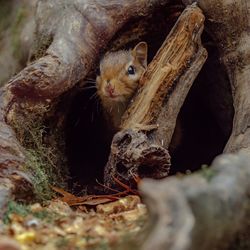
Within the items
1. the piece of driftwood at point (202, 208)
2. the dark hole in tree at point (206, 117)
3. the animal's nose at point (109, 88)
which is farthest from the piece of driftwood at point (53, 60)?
the piece of driftwood at point (202, 208)

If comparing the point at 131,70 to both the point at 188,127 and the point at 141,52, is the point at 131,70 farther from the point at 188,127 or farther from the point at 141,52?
the point at 188,127

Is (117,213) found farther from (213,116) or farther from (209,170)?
(213,116)

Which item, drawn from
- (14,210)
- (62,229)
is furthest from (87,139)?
(62,229)

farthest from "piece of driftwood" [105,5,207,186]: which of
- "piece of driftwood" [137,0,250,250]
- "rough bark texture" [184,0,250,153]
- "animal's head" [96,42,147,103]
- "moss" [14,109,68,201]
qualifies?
"piece of driftwood" [137,0,250,250]

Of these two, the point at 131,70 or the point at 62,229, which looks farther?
the point at 131,70

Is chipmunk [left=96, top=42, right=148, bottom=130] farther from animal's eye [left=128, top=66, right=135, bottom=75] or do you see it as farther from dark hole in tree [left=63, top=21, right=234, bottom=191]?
dark hole in tree [left=63, top=21, right=234, bottom=191]

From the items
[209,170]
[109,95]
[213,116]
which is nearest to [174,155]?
[213,116]
